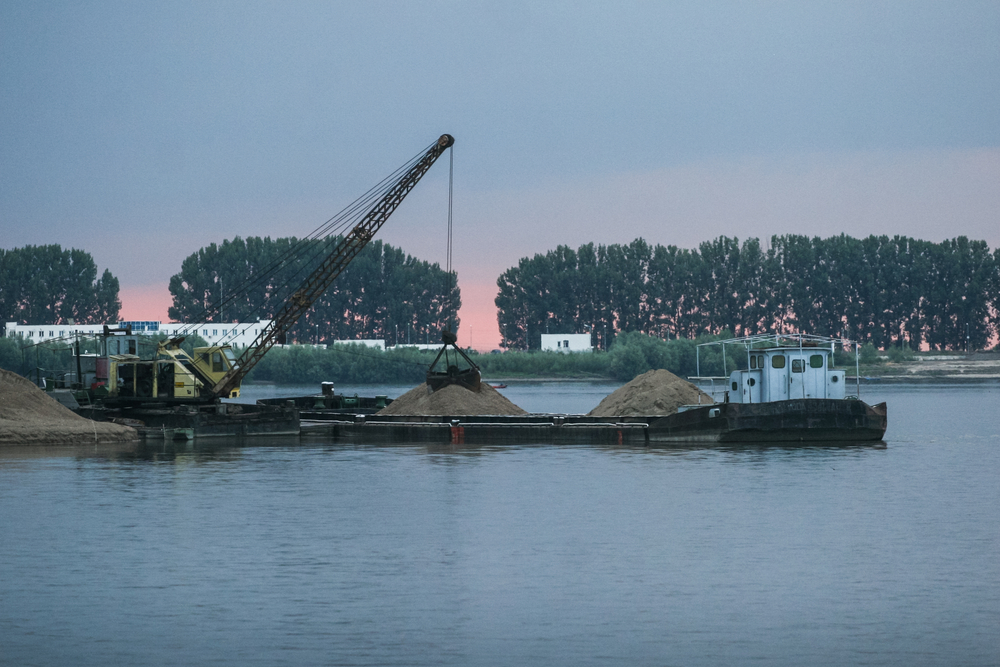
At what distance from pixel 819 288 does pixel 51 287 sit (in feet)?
368

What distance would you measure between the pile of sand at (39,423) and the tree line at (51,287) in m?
132

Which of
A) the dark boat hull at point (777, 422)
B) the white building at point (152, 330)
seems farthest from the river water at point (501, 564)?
the white building at point (152, 330)

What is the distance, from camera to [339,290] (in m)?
193

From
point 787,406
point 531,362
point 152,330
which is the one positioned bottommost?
point 787,406

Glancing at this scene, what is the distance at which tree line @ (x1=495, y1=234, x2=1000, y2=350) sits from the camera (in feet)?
593

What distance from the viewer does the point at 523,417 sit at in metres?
64.7

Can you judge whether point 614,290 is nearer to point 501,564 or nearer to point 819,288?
point 819,288

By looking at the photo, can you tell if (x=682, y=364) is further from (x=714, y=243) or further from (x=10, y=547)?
(x=10, y=547)

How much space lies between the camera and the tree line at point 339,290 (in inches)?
7564

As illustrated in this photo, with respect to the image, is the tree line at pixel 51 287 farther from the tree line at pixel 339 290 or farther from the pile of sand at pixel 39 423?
the pile of sand at pixel 39 423

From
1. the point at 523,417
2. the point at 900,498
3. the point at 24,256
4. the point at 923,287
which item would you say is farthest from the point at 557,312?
the point at 900,498

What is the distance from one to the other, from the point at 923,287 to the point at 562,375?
52.9 metres

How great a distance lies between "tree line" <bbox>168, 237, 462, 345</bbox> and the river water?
461 ft

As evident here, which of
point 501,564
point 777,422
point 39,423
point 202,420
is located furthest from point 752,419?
point 39,423
